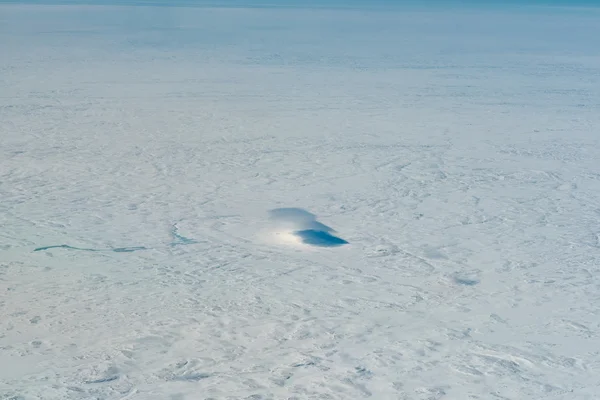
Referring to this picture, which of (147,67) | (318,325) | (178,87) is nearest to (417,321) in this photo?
(318,325)

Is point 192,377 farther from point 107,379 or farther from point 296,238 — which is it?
point 296,238

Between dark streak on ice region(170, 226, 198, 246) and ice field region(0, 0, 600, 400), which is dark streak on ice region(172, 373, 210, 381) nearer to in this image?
ice field region(0, 0, 600, 400)

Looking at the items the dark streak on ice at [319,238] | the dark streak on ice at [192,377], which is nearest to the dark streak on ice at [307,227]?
the dark streak on ice at [319,238]

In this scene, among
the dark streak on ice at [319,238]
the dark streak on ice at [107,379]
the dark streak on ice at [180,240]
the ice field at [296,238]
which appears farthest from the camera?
the dark streak on ice at [319,238]

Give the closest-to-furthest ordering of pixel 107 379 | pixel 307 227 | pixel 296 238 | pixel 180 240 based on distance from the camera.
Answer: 1. pixel 107 379
2. pixel 180 240
3. pixel 296 238
4. pixel 307 227

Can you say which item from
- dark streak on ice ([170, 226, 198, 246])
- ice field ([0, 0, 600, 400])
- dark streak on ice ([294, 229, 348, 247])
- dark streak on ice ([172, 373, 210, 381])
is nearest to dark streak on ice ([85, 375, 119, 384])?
ice field ([0, 0, 600, 400])

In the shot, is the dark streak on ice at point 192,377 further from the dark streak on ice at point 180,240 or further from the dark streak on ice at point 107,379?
the dark streak on ice at point 180,240

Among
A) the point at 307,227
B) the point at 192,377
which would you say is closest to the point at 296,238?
the point at 307,227

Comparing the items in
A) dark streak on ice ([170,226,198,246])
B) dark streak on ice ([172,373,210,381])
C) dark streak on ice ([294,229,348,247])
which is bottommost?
dark streak on ice ([170,226,198,246])

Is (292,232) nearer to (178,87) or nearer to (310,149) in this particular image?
(310,149)
